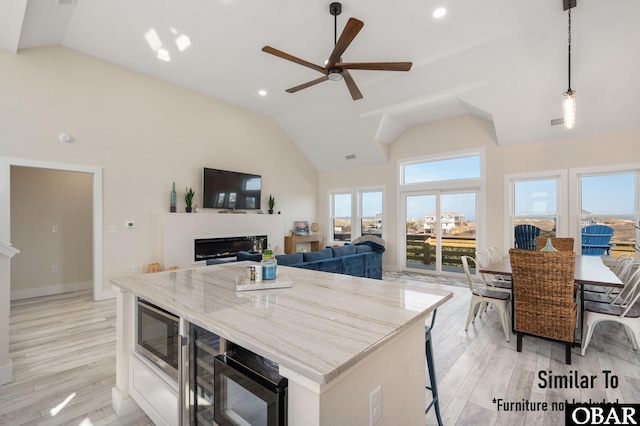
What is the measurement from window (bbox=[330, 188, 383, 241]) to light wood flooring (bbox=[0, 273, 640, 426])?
4236mm

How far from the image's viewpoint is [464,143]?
20.1 ft

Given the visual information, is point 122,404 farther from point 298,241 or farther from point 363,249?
point 298,241

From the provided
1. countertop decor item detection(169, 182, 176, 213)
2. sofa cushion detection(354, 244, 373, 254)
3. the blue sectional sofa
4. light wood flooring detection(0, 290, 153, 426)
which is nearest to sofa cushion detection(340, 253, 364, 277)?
the blue sectional sofa

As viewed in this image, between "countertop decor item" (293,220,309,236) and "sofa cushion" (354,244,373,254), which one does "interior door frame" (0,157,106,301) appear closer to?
"sofa cushion" (354,244,373,254)

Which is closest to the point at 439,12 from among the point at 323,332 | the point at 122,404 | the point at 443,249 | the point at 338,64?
the point at 338,64

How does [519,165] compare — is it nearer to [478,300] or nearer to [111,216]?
[478,300]

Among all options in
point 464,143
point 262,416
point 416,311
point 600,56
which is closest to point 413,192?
point 464,143

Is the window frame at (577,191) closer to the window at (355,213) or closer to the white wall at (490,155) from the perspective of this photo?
the white wall at (490,155)

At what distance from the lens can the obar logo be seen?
6.10ft

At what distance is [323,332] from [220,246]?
18.2 ft

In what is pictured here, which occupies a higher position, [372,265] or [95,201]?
[95,201]

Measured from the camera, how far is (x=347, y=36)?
276 centimetres

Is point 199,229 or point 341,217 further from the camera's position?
point 341,217

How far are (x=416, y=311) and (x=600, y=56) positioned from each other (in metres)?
5.01
